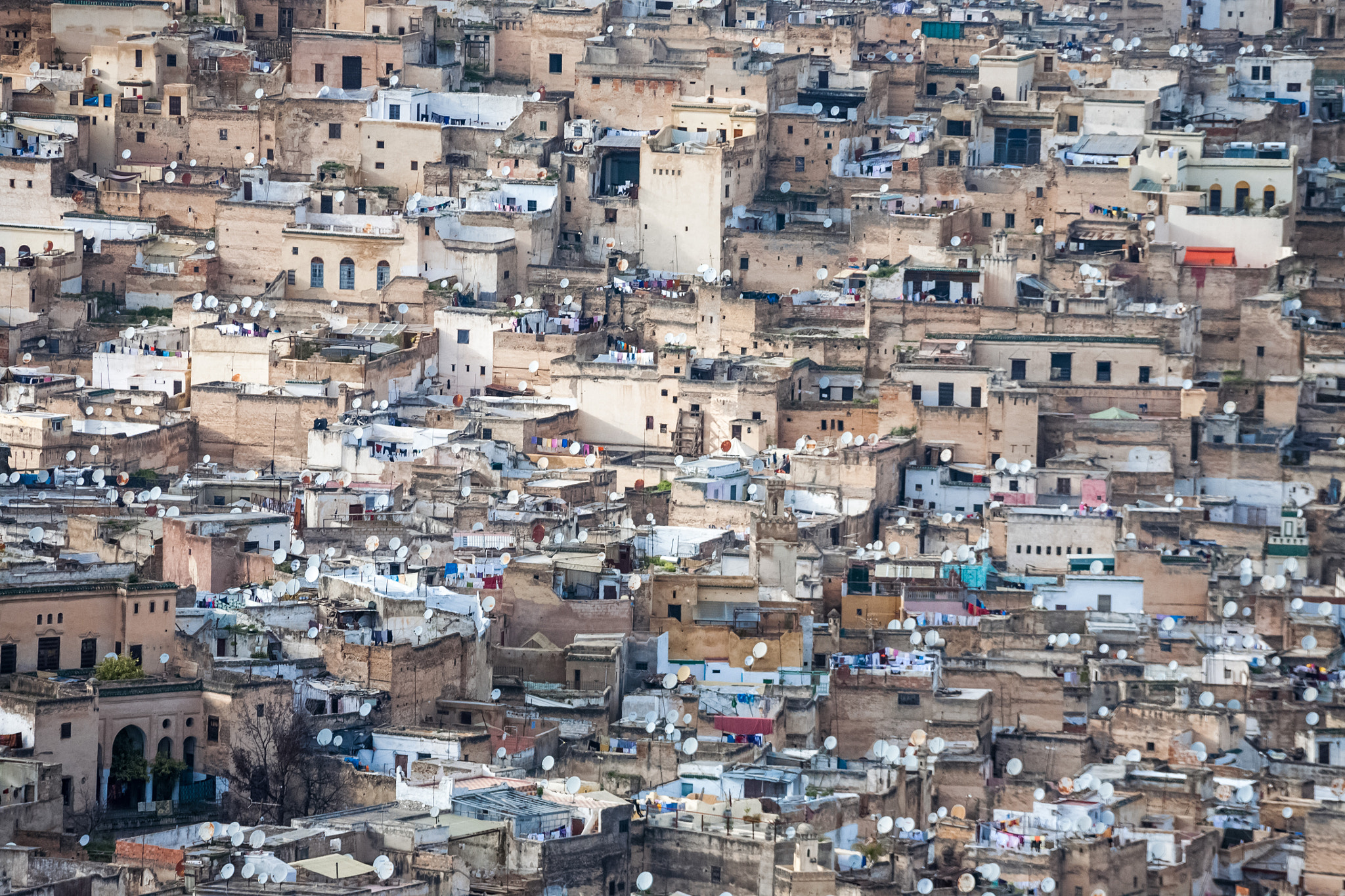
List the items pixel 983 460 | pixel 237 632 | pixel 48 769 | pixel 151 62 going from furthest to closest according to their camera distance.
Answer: pixel 151 62 < pixel 983 460 < pixel 237 632 < pixel 48 769

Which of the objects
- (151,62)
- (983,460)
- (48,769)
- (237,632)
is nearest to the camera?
(48,769)

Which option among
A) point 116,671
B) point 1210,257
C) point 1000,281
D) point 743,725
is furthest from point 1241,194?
point 116,671

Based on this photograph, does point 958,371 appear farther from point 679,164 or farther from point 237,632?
point 237,632

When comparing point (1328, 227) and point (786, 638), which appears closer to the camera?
point (786, 638)

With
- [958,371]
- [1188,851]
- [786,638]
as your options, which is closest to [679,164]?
[958,371]

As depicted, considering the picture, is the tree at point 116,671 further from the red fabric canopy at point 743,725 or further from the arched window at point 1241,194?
the arched window at point 1241,194

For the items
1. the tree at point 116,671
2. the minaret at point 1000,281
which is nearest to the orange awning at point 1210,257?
the minaret at point 1000,281

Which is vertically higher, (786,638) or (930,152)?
(930,152)
